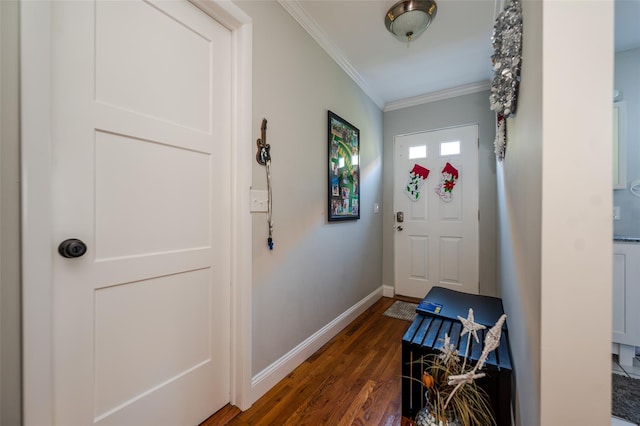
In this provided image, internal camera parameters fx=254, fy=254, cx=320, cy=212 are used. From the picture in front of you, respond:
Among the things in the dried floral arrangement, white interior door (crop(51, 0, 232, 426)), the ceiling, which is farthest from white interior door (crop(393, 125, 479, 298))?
white interior door (crop(51, 0, 232, 426))

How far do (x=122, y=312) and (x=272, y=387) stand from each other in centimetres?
98

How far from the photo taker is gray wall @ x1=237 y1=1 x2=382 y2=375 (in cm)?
149

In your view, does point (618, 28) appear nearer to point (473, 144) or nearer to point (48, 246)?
point (473, 144)

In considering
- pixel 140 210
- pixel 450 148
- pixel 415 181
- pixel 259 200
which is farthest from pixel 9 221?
pixel 450 148

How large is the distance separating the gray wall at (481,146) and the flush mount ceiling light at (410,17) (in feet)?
4.38

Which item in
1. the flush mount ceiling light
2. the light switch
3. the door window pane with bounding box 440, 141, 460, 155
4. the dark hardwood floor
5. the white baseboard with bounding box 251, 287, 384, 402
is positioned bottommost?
the dark hardwood floor

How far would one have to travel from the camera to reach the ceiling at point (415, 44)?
1685mm

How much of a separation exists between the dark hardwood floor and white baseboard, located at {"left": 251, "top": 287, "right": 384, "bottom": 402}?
35 millimetres

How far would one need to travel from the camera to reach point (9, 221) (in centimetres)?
74

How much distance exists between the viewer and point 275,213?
1591mm

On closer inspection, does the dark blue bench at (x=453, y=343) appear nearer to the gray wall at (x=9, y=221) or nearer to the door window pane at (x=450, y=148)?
the gray wall at (x=9, y=221)

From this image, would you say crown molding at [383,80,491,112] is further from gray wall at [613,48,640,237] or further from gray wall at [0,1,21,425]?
gray wall at [0,1,21,425]

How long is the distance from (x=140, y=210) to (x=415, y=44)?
2297 mm

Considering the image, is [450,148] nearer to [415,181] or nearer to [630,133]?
[415,181]
